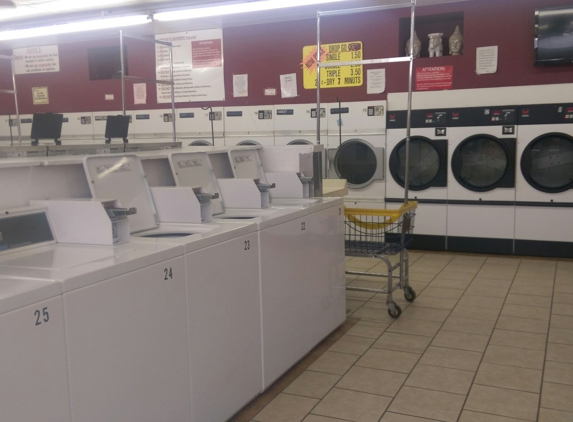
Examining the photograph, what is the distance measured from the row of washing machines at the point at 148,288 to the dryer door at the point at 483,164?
2963mm

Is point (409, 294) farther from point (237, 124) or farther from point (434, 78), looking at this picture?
point (237, 124)

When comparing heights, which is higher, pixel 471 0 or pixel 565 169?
pixel 471 0

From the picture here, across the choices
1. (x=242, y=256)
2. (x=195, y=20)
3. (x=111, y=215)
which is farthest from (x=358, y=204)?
(x=111, y=215)

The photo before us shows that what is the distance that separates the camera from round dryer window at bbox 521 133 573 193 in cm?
591

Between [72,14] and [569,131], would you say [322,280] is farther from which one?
[72,14]

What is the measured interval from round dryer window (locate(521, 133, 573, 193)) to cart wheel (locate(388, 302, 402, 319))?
8.65 feet

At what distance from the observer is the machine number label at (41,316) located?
5.45 ft

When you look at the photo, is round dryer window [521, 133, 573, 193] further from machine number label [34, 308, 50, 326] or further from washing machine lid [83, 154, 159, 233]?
machine number label [34, 308, 50, 326]

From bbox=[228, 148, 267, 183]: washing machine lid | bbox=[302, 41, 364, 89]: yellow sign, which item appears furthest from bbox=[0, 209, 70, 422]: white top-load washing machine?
bbox=[302, 41, 364, 89]: yellow sign

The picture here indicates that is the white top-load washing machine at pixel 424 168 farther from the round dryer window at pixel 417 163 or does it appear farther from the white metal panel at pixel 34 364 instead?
the white metal panel at pixel 34 364

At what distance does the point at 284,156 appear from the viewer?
4.11 m

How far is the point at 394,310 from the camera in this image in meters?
4.22

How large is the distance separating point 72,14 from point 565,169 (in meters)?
6.44

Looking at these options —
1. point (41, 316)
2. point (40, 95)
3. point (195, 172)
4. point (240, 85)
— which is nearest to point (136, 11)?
point (240, 85)
